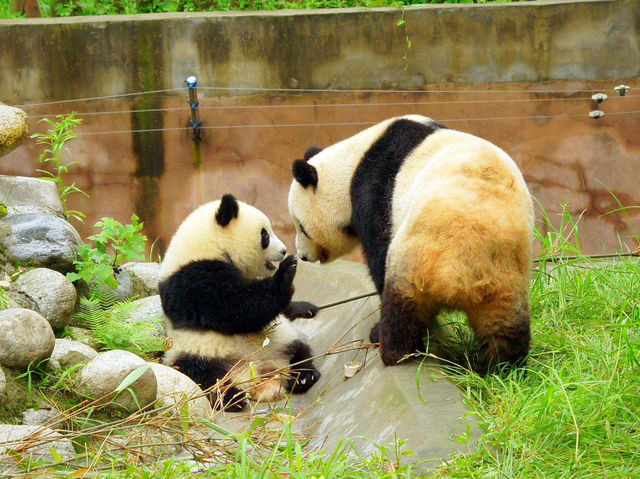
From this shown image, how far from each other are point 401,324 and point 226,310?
1.27 m

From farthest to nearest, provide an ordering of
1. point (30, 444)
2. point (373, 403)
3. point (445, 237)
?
point (373, 403) < point (445, 237) < point (30, 444)

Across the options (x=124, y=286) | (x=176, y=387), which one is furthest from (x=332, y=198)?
(x=124, y=286)

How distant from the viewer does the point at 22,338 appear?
401 cm

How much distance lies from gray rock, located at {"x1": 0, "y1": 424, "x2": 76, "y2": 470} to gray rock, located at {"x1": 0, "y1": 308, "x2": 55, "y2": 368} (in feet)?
1.55

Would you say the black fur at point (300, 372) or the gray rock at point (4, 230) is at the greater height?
the gray rock at point (4, 230)

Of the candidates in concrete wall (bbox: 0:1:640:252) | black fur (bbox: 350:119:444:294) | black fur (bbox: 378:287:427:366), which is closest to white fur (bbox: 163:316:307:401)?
black fur (bbox: 350:119:444:294)

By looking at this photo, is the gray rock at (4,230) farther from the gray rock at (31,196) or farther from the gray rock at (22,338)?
the gray rock at (22,338)

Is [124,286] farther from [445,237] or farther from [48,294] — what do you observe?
[445,237]

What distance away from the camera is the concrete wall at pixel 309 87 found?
→ 25.4 feet

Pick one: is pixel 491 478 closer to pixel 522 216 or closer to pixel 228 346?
pixel 522 216

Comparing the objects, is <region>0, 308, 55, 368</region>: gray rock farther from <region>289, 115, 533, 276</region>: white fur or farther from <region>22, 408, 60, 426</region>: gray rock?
<region>289, 115, 533, 276</region>: white fur

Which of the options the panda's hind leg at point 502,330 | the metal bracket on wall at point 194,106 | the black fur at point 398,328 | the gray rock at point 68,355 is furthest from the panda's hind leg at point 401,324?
the metal bracket on wall at point 194,106

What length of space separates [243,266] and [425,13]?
379 cm

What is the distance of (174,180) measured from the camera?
785 cm
